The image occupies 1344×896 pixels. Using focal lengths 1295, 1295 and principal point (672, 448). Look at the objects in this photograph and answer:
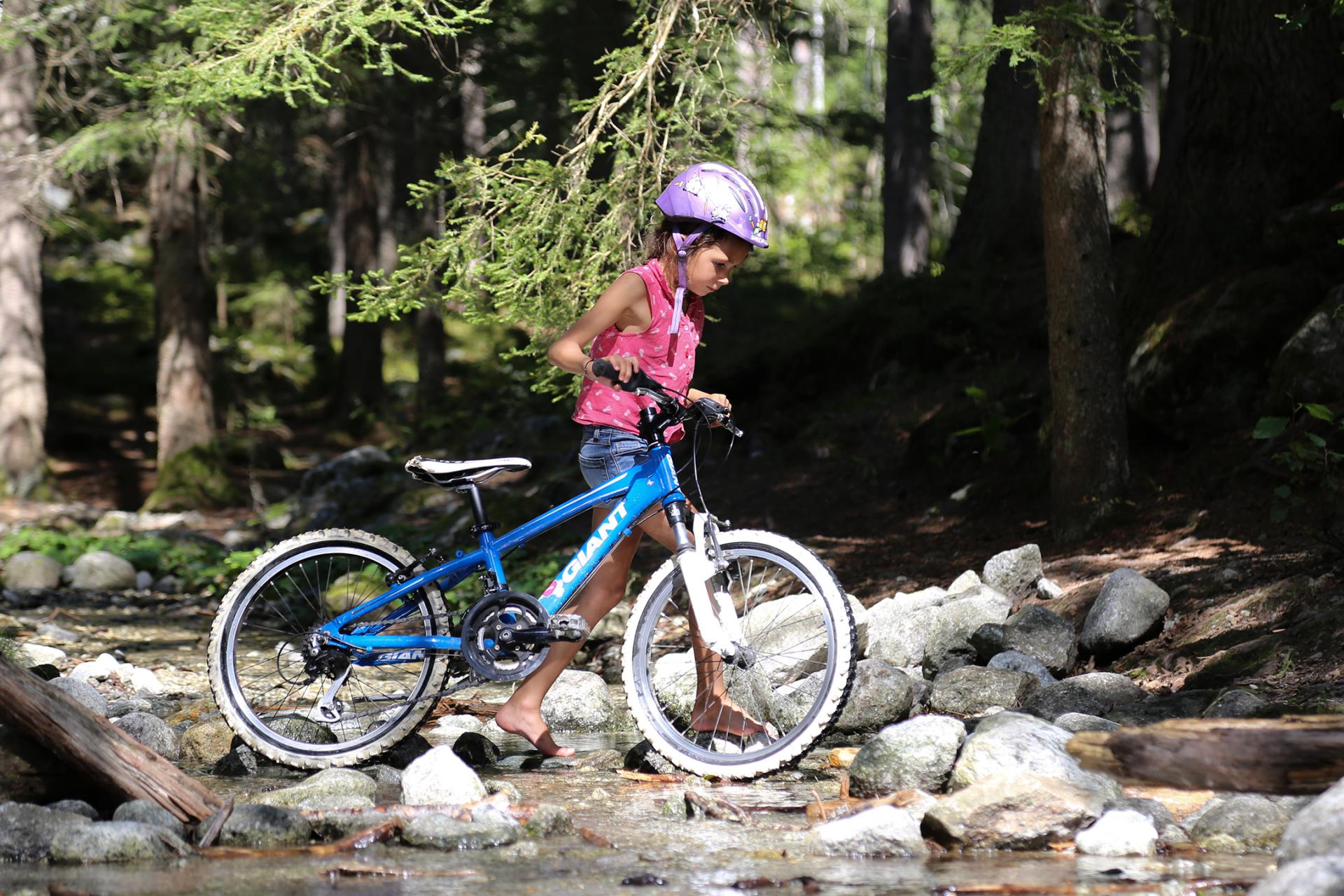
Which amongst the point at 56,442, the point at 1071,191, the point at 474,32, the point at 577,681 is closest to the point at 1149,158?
the point at 474,32

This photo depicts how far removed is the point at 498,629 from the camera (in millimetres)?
5016

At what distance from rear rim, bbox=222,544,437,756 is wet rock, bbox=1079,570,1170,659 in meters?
3.58

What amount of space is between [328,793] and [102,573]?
911 cm

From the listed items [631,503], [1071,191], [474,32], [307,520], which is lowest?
[307,520]

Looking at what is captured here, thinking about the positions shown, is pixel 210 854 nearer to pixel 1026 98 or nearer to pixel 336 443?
pixel 1026 98

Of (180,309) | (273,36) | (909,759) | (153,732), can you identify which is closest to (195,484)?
(180,309)

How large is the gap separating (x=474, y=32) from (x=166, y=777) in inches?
549

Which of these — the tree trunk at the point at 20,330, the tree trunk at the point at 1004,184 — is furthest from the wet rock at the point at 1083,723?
the tree trunk at the point at 20,330

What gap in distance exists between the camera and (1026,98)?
46.6ft

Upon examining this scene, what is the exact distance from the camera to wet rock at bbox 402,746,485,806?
4320 millimetres

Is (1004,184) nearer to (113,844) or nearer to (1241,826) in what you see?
(1241,826)

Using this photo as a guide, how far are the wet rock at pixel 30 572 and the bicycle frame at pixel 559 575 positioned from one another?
8.18m

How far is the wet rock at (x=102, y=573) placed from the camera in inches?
487

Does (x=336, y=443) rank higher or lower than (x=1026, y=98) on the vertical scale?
lower
